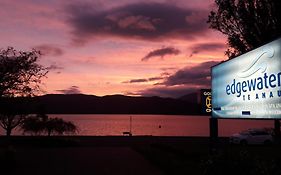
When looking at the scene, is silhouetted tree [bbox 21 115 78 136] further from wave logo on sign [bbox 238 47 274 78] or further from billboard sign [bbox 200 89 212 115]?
wave logo on sign [bbox 238 47 274 78]

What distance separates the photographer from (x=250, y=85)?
41.7 ft

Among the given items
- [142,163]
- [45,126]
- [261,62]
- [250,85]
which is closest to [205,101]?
[142,163]

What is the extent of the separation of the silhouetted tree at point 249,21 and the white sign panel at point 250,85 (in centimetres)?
815

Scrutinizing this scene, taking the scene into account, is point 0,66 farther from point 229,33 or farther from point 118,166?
point 229,33

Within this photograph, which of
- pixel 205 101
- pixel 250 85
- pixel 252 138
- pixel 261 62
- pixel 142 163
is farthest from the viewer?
pixel 252 138

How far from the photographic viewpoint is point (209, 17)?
1261 inches

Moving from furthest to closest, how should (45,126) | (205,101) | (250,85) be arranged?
1. (45,126)
2. (205,101)
3. (250,85)

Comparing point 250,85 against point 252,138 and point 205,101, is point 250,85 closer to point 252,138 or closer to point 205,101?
point 205,101

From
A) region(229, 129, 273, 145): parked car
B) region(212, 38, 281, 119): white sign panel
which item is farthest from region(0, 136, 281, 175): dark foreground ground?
region(229, 129, 273, 145): parked car

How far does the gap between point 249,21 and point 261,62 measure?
16488 millimetres

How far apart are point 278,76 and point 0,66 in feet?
43.8

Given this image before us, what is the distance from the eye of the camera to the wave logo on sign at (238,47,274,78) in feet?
37.6

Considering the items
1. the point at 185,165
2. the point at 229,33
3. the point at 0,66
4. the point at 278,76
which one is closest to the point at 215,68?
the point at 185,165

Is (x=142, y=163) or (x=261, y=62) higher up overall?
(x=261, y=62)
